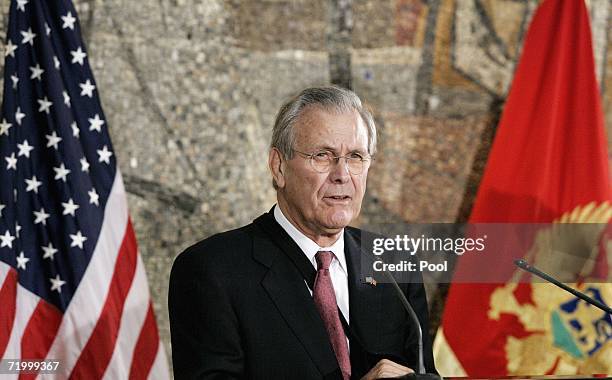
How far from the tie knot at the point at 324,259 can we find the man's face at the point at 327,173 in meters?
0.06

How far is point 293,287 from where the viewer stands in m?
2.19

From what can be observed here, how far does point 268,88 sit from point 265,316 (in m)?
1.85

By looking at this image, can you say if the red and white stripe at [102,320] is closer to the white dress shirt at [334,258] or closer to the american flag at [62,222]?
the american flag at [62,222]

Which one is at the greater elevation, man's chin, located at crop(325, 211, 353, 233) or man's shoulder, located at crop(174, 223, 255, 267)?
man's chin, located at crop(325, 211, 353, 233)

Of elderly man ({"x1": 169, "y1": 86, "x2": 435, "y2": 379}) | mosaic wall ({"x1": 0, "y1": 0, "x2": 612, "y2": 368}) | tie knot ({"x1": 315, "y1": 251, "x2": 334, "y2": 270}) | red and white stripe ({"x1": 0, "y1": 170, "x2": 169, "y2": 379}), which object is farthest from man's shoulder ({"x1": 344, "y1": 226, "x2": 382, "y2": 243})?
mosaic wall ({"x1": 0, "y1": 0, "x2": 612, "y2": 368})

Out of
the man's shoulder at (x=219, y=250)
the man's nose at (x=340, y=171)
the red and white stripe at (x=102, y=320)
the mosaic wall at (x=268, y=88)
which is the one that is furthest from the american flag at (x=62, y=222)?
the man's nose at (x=340, y=171)

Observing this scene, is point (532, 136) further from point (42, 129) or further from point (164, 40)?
point (42, 129)

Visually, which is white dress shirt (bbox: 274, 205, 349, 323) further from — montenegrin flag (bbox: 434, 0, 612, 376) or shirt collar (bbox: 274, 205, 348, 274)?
montenegrin flag (bbox: 434, 0, 612, 376)

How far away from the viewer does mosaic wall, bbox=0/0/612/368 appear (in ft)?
12.1

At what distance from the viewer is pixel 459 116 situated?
154 inches

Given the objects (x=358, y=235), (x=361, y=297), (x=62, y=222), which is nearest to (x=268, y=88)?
(x=62, y=222)

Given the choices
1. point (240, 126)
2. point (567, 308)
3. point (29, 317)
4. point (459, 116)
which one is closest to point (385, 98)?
point (459, 116)

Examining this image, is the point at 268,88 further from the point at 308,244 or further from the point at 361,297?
the point at 361,297

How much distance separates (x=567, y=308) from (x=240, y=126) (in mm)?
1615
